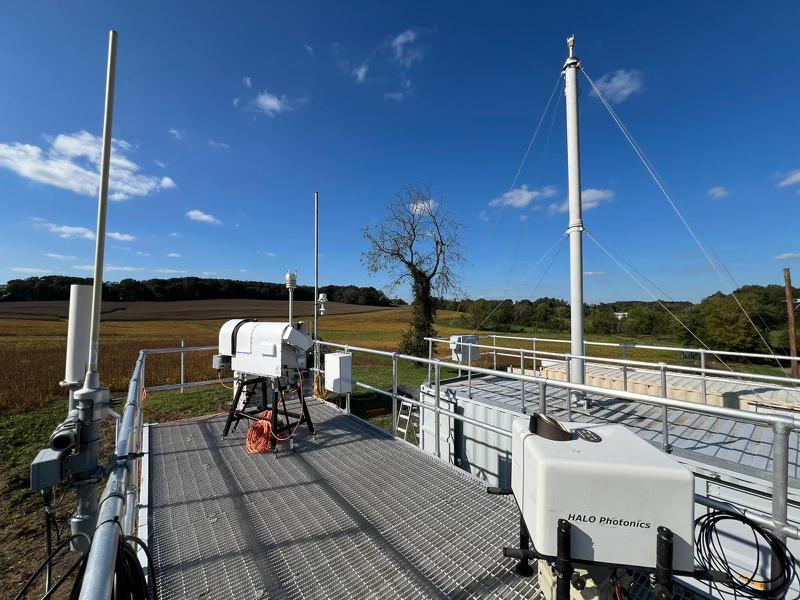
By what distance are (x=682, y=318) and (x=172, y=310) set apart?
53879 mm

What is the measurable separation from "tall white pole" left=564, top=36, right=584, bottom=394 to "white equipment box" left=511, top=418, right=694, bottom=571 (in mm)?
5089

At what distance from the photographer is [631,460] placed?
1.68 metres

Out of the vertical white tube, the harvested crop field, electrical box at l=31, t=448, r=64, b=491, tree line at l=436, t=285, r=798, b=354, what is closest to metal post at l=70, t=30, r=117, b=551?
electrical box at l=31, t=448, r=64, b=491

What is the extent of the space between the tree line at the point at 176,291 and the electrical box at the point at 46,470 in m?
42.9

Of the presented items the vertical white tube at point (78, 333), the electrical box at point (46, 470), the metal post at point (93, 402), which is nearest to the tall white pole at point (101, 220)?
the metal post at point (93, 402)

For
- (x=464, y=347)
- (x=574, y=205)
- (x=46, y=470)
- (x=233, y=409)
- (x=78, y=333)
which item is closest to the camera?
(x=46, y=470)

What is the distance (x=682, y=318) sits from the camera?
78.3 ft

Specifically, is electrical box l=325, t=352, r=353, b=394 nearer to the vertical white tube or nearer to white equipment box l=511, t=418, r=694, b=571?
the vertical white tube

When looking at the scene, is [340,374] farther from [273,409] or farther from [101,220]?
[101,220]

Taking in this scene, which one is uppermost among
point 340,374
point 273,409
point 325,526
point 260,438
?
point 340,374

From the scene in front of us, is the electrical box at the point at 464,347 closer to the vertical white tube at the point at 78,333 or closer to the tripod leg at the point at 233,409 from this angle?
the tripod leg at the point at 233,409

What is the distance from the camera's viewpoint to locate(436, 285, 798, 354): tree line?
66.7 feet

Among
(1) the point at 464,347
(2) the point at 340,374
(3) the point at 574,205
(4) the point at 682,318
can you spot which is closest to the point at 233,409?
(2) the point at 340,374

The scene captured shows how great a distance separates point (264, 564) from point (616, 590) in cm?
204
